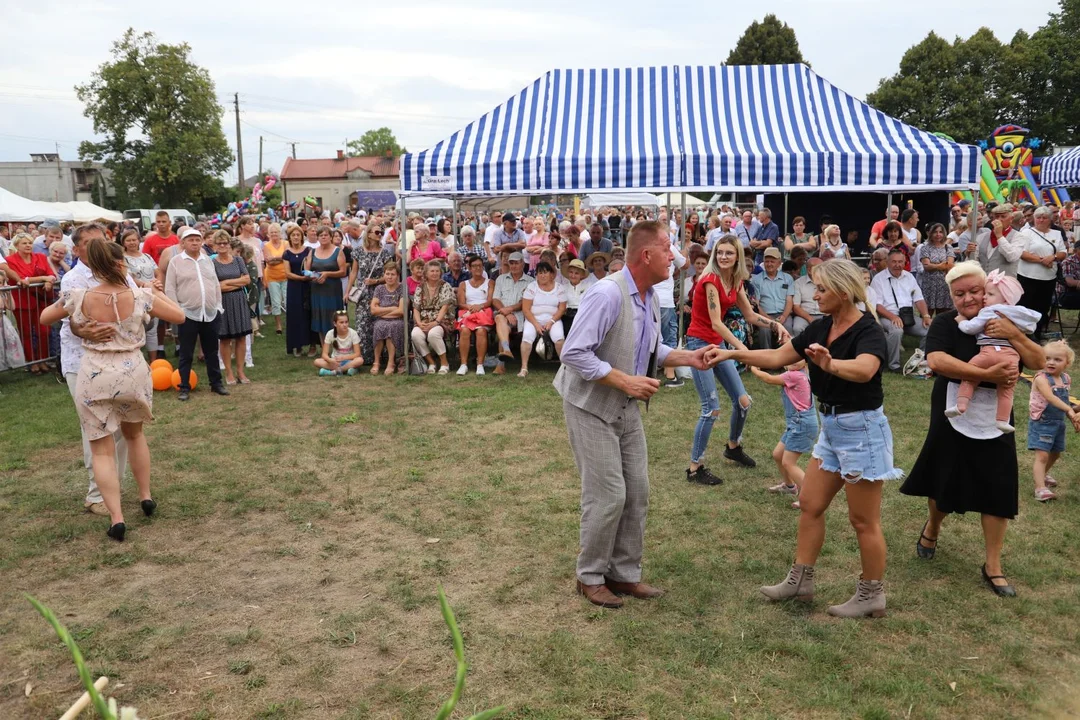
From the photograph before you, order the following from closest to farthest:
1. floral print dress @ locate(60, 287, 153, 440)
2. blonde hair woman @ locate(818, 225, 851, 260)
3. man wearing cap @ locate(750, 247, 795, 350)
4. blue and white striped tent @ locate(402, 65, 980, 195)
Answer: floral print dress @ locate(60, 287, 153, 440) → blue and white striped tent @ locate(402, 65, 980, 195) → man wearing cap @ locate(750, 247, 795, 350) → blonde hair woman @ locate(818, 225, 851, 260)

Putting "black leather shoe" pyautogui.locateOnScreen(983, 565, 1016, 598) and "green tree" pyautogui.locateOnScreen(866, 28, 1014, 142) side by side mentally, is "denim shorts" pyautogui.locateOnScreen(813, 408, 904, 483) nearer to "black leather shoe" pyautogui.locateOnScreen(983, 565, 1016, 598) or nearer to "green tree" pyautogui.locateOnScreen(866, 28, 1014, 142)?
"black leather shoe" pyautogui.locateOnScreen(983, 565, 1016, 598)

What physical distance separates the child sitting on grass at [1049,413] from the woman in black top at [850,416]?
2014mm

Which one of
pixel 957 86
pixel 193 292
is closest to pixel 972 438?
pixel 193 292

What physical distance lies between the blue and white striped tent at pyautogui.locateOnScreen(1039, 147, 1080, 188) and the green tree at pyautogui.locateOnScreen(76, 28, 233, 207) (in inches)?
1928

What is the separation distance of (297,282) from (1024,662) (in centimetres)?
1012

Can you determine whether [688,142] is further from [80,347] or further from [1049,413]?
[80,347]

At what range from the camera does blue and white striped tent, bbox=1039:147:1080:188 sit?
22.5 meters

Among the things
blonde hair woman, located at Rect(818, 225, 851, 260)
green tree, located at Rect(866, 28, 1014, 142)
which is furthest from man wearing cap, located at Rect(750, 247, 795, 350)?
green tree, located at Rect(866, 28, 1014, 142)

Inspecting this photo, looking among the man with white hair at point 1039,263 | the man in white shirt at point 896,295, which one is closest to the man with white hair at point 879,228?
the man in white shirt at point 896,295

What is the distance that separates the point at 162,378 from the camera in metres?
9.83

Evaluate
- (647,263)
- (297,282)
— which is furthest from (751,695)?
(297,282)

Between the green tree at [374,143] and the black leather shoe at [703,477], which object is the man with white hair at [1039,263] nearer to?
the black leather shoe at [703,477]

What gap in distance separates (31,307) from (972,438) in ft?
36.2

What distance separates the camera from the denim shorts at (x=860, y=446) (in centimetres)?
396
